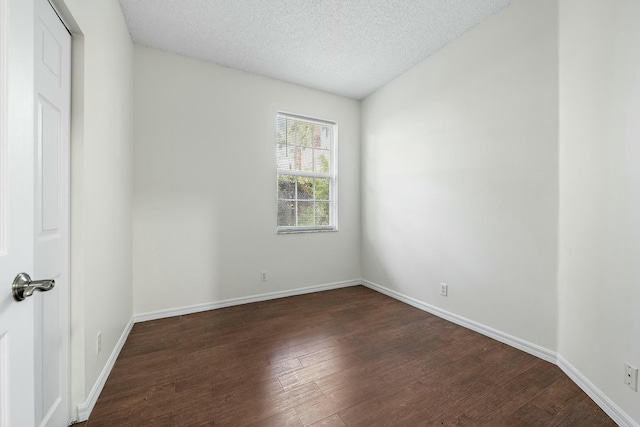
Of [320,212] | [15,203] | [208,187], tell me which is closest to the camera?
[15,203]

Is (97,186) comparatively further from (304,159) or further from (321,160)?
(321,160)

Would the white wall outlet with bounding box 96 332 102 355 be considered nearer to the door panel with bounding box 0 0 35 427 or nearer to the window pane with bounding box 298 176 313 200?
the door panel with bounding box 0 0 35 427

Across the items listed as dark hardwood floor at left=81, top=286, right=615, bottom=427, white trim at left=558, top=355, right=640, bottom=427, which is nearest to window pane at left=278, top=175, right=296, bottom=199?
dark hardwood floor at left=81, top=286, right=615, bottom=427

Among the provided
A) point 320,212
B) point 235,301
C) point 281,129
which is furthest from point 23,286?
point 320,212

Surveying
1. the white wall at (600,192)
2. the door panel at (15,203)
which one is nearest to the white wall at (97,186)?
the door panel at (15,203)

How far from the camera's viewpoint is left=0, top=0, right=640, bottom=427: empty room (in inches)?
51.2

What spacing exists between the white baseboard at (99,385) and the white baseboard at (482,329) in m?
2.90

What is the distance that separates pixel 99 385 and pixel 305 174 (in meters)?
2.83

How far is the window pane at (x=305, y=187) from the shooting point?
11.8ft

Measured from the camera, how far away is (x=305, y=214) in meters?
3.63

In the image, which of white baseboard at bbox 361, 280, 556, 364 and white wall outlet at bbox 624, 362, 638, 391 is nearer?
white wall outlet at bbox 624, 362, 638, 391

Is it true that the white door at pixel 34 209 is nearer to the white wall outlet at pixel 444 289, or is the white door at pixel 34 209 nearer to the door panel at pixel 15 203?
the door panel at pixel 15 203

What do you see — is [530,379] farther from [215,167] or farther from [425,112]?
[215,167]

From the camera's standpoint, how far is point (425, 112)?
295cm
